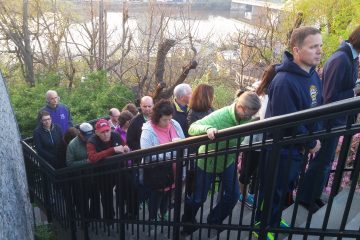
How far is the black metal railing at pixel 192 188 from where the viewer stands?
6.79 feet

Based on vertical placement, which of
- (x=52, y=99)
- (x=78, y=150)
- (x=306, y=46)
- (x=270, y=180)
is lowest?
(x=78, y=150)

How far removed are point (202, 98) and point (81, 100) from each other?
7.34 metres

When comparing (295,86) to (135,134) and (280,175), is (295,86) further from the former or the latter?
(135,134)

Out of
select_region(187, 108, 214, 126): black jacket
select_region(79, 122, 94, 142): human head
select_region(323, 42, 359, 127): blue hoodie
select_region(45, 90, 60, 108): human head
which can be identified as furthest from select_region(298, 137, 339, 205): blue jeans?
select_region(45, 90, 60, 108): human head

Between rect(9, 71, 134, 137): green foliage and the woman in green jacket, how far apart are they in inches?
254

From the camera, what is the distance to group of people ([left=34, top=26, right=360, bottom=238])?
262cm

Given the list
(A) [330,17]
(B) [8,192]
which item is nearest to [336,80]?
(B) [8,192]

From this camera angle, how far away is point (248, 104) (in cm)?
273

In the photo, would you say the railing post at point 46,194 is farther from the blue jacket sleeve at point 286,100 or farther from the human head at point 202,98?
the blue jacket sleeve at point 286,100

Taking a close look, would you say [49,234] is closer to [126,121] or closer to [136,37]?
[126,121]

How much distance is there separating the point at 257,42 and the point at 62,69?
1100 cm

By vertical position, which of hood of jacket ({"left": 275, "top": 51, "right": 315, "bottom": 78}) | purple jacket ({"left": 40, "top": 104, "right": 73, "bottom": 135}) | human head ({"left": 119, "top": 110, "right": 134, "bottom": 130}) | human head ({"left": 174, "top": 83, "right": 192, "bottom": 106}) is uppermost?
hood of jacket ({"left": 275, "top": 51, "right": 315, "bottom": 78})

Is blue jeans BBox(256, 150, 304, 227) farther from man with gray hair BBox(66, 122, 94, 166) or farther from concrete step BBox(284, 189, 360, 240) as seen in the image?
man with gray hair BBox(66, 122, 94, 166)

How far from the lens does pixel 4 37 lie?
18.9 m
